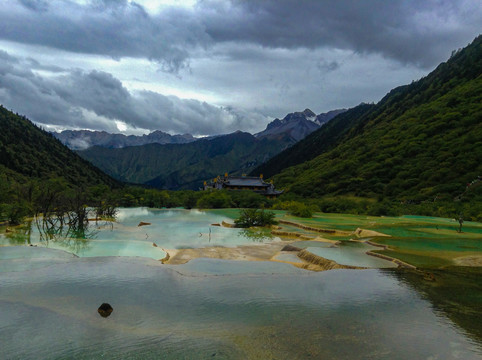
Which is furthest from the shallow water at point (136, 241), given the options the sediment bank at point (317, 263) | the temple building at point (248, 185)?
the temple building at point (248, 185)

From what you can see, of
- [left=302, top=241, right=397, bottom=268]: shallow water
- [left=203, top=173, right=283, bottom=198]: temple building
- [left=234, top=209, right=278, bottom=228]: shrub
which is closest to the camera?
[left=302, top=241, right=397, bottom=268]: shallow water

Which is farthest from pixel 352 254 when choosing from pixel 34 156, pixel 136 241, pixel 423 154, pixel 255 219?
pixel 34 156

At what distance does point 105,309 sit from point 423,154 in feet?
282

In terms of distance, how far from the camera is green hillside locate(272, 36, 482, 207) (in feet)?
217

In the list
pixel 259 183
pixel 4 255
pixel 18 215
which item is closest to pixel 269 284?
pixel 4 255

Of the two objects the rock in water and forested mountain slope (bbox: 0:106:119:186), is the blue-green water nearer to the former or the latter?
the rock in water

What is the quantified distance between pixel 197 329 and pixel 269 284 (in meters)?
5.14

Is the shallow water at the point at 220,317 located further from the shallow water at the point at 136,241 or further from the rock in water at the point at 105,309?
the shallow water at the point at 136,241

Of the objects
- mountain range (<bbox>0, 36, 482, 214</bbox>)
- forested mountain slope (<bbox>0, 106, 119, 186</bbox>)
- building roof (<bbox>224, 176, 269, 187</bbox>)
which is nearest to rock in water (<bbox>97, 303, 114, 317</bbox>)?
mountain range (<bbox>0, 36, 482, 214</bbox>)

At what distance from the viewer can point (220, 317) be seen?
10.7 metres

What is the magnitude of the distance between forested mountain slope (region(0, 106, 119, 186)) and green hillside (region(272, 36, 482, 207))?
7177 cm

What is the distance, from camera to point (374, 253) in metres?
19.4

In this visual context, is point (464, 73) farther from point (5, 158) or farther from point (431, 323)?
point (5, 158)

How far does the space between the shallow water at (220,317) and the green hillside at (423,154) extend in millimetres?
51558
